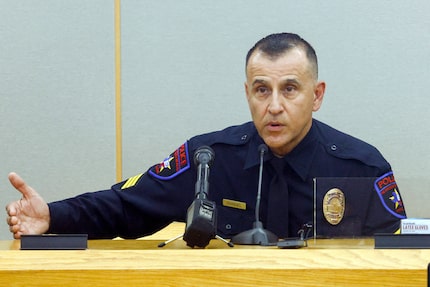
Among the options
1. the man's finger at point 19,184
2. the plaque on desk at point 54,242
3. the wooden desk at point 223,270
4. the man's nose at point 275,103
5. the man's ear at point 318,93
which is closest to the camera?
the wooden desk at point 223,270

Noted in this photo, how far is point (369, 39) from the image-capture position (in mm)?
2934

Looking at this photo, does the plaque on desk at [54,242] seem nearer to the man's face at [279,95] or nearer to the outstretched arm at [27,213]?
the outstretched arm at [27,213]

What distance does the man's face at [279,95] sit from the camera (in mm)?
1979

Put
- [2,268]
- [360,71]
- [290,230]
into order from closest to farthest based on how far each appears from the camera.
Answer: [2,268]
[290,230]
[360,71]

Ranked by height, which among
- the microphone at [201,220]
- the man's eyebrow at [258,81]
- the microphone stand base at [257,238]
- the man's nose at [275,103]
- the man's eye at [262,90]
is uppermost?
the man's eyebrow at [258,81]

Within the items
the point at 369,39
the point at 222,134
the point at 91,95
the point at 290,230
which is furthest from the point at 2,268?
the point at 369,39

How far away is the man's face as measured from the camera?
1.98m

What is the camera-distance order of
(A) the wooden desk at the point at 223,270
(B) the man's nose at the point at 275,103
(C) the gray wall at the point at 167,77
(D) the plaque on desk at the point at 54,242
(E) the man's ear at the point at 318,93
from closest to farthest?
1. (A) the wooden desk at the point at 223,270
2. (D) the plaque on desk at the point at 54,242
3. (B) the man's nose at the point at 275,103
4. (E) the man's ear at the point at 318,93
5. (C) the gray wall at the point at 167,77

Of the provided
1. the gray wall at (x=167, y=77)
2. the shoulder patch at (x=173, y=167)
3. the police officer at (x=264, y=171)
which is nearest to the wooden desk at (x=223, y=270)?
the police officer at (x=264, y=171)

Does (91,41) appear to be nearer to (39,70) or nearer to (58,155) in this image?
(39,70)

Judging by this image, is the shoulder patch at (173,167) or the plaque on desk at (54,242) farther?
the shoulder patch at (173,167)

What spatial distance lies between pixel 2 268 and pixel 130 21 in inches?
76.0

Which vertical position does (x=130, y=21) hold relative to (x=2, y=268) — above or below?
above

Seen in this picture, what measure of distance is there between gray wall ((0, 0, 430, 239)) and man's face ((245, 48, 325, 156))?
2.98 feet
